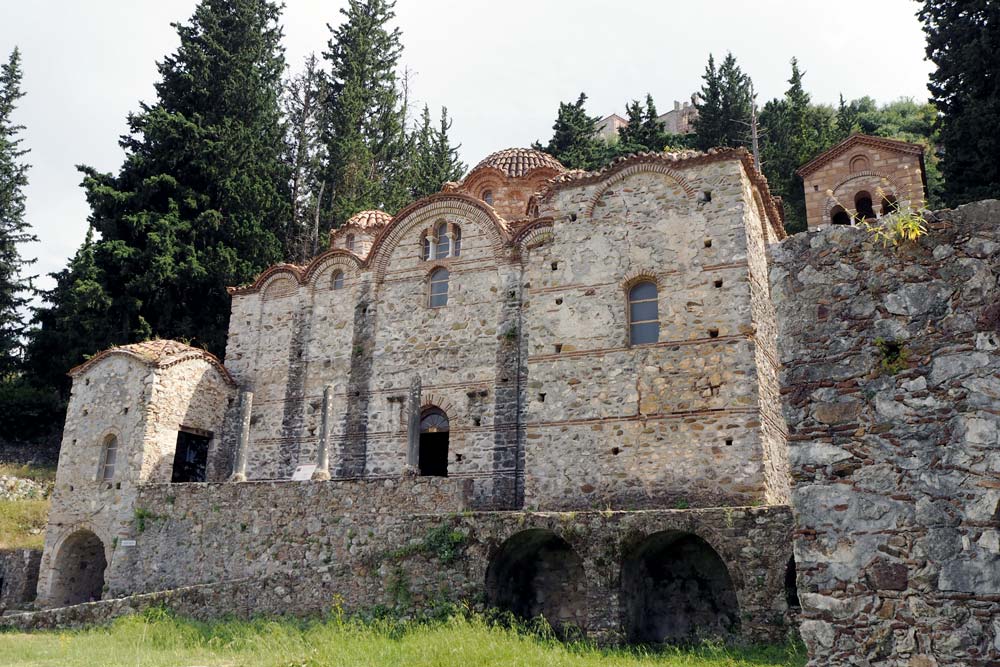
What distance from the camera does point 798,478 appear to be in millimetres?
4719

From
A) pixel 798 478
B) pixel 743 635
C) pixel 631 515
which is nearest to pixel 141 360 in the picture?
pixel 631 515

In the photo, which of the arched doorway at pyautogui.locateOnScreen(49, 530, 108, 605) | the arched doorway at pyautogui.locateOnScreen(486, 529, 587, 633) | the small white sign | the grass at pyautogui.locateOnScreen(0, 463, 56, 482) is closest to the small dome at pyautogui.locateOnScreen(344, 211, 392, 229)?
the small white sign

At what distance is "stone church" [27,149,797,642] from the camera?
469 inches

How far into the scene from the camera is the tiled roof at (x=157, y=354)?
60.1ft

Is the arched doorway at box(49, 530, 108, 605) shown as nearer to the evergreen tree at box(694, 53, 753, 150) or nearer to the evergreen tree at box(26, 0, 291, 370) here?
the evergreen tree at box(26, 0, 291, 370)

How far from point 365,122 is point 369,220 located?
42.2 feet

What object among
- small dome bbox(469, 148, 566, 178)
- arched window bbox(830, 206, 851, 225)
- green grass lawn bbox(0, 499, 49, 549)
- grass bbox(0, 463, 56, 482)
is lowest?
green grass lawn bbox(0, 499, 49, 549)

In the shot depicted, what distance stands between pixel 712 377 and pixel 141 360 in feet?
41.8

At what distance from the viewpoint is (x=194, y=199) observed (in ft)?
85.1

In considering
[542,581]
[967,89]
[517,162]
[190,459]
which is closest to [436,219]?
[517,162]

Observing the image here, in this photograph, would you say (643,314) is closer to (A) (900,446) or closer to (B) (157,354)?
(A) (900,446)

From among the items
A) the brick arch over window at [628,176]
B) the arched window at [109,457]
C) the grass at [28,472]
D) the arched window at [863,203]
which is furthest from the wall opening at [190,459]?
the arched window at [863,203]

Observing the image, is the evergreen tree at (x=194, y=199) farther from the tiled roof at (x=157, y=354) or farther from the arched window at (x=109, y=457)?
the arched window at (x=109, y=457)

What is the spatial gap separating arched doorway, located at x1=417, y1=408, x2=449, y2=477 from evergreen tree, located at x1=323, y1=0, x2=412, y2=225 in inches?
535
